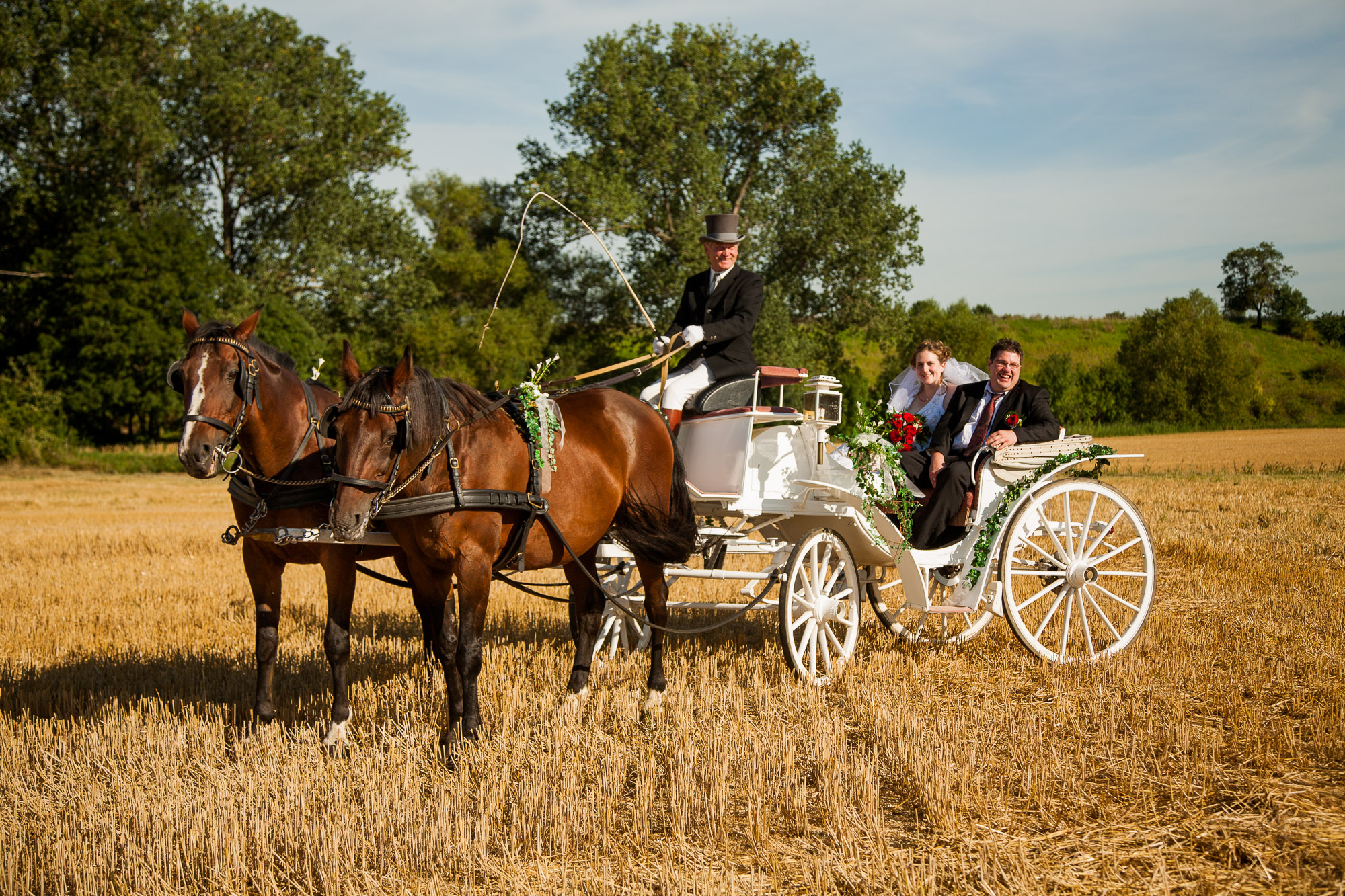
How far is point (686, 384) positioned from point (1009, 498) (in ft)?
7.39

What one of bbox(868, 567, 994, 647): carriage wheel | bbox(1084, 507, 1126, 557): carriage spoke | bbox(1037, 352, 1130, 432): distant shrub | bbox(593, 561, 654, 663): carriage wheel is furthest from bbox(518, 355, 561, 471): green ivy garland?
bbox(1037, 352, 1130, 432): distant shrub

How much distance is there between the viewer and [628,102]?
30797mm

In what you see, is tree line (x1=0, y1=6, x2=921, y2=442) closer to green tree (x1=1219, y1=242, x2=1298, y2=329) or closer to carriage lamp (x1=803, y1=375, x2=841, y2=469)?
carriage lamp (x1=803, y1=375, x2=841, y2=469)

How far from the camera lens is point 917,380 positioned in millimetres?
7332

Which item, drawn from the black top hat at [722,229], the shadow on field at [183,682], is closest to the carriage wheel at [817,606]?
the black top hat at [722,229]

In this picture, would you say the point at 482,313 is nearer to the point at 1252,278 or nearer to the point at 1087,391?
the point at 1087,391

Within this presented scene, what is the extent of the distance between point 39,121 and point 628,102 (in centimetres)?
1751

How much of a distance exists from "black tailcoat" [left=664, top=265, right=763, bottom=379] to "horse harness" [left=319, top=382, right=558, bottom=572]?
170 cm

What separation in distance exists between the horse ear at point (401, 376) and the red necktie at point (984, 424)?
12.9ft

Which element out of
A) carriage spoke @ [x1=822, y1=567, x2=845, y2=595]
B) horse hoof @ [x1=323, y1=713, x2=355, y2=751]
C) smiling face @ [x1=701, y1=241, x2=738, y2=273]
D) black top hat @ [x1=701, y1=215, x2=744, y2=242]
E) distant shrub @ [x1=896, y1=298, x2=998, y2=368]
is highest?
distant shrub @ [x1=896, y1=298, x2=998, y2=368]

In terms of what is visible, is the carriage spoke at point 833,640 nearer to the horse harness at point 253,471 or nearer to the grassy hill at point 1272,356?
the horse harness at point 253,471

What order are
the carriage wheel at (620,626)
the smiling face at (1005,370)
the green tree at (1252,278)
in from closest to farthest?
the smiling face at (1005,370) → the carriage wheel at (620,626) → the green tree at (1252,278)

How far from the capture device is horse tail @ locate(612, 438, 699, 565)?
5.86 meters

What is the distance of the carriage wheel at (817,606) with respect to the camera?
589 centimetres
